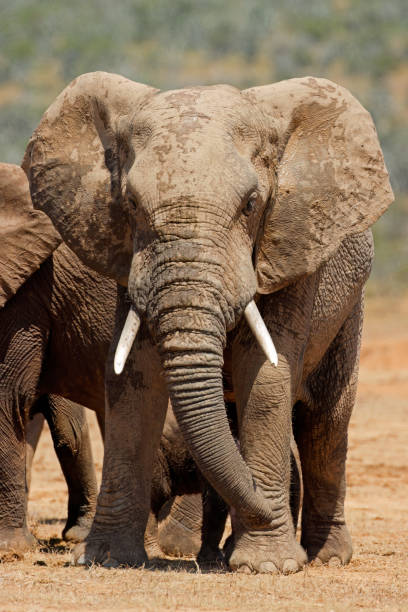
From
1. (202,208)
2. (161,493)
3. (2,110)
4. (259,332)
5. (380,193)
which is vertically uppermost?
(2,110)

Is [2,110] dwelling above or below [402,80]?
below

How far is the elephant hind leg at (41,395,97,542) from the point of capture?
8910 mm

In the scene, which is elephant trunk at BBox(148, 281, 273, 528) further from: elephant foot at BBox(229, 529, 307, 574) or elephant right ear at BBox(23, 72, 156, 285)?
elephant right ear at BBox(23, 72, 156, 285)

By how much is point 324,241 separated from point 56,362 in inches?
84.6

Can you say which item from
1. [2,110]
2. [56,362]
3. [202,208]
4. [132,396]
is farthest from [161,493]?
[2,110]

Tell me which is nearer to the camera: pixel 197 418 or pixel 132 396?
pixel 197 418

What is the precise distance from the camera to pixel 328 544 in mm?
7504

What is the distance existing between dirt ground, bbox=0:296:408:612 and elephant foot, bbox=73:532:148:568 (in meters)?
0.11

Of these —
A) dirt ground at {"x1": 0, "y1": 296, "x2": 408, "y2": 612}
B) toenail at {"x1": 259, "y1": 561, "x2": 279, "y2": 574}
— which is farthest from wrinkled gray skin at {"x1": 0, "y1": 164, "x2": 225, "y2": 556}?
toenail at {"x1": 259, "y1": 561, "x2": 279, "y2": 574}

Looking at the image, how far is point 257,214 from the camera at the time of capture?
19.8ft

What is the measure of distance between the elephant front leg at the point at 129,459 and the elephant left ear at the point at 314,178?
0.71 metres

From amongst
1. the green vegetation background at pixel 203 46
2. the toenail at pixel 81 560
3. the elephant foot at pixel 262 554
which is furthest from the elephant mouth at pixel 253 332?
the green vegetation background at pixel 203 46

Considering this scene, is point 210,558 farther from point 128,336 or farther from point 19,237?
point 19,237

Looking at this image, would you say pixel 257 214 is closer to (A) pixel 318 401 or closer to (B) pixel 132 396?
(B) pixel 132 396
